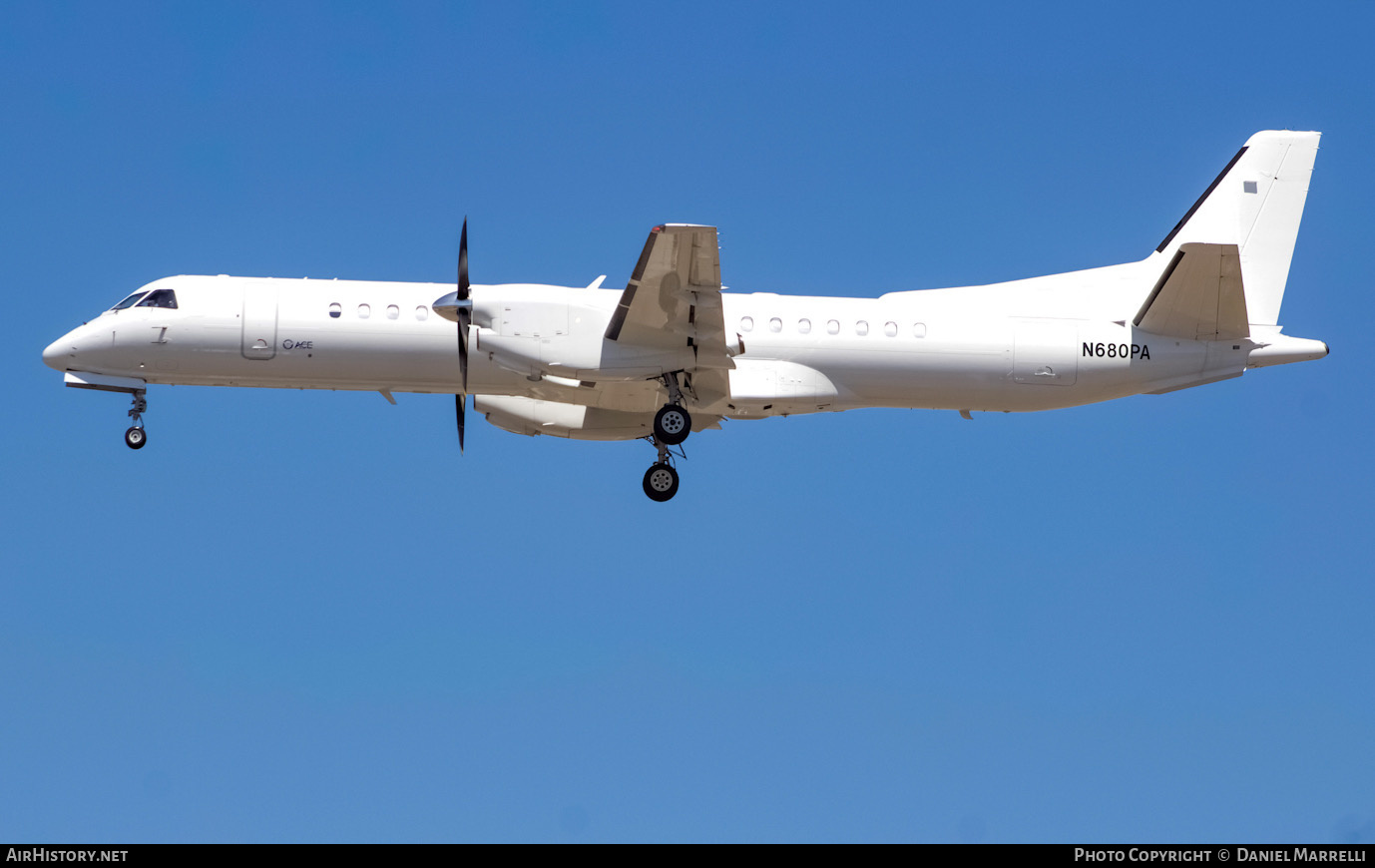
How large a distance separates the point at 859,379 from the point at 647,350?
140 inches

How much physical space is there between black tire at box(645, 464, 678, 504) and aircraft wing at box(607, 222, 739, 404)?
1784mm

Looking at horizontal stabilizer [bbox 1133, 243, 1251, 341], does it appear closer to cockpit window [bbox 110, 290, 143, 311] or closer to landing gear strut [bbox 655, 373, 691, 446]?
landing gear strut [bbox 655, 373, 691, 446]

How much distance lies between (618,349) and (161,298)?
7.53 m

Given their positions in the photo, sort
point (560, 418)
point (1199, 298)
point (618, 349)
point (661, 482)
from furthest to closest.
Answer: point (560, 418)
point (661, 482)
point (1199, 298)
point (618, 349)

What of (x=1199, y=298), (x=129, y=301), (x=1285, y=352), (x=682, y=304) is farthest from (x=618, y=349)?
(x=1285, y=352)

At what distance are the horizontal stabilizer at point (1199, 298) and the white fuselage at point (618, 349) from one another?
22 centimetres

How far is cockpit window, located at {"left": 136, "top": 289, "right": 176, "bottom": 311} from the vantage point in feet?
76.6

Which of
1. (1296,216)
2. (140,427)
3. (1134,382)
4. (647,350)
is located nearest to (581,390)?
(647,350)

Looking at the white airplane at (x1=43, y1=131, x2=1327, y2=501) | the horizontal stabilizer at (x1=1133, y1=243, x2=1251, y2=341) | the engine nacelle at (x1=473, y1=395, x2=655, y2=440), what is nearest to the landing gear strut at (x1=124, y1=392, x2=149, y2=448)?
the white airplane at (x1=43, y1=131, x2=1327, y2=501)

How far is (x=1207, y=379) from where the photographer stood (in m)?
24.0

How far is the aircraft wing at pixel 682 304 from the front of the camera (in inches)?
816

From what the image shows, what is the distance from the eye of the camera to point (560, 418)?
83.5 feet

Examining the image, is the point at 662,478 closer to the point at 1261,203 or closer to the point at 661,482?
the point at 661,482

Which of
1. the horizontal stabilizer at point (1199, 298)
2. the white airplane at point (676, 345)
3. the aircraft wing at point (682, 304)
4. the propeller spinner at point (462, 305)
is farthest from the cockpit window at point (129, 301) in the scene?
the horizontal stabilizer at point (1199, 298)
